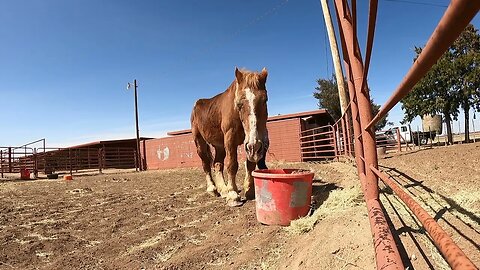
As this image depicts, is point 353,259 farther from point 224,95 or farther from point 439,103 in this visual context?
point 439,103

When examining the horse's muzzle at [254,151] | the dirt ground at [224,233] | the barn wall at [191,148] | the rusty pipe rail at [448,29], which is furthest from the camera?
the barn wall at [191,148]

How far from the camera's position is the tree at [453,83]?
78.1 ft

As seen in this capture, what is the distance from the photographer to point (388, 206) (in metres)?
3.26

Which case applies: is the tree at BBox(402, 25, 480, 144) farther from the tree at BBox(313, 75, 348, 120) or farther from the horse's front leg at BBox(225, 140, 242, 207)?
the horse's front leg at BBox(225, 140, 242, 207)

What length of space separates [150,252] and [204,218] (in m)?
1.29

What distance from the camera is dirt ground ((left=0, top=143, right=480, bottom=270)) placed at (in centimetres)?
262

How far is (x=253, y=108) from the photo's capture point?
184 inches

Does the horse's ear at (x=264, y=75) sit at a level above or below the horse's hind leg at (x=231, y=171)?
above

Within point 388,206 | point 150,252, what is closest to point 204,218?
point 150,252

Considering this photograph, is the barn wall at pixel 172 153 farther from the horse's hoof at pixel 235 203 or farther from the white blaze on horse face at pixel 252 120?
the white blaze on horse face at pixel 252 120

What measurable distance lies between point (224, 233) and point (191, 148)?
1911 cm

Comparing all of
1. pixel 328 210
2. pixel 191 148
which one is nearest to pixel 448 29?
pixel 328 210

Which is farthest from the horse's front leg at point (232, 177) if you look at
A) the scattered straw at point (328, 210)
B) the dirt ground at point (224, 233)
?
the scattered straw at point (328, 210)

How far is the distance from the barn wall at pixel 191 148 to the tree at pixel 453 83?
1281cm
